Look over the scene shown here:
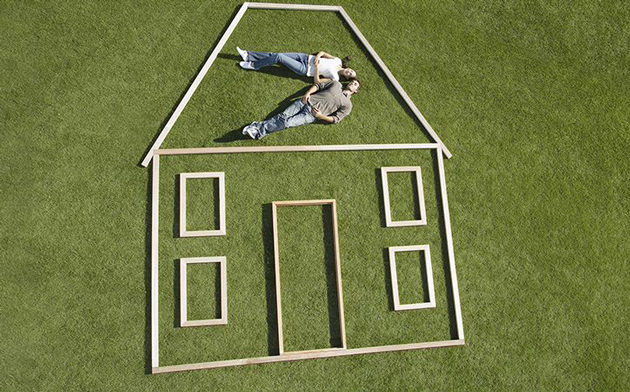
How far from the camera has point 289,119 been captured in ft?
17.2

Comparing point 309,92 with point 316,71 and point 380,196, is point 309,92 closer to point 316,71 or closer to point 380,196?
point 316,71

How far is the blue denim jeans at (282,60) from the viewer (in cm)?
534

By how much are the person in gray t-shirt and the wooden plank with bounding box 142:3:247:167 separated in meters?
0.84

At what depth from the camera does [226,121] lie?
17.4ft

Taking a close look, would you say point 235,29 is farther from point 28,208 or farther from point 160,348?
point 160,348

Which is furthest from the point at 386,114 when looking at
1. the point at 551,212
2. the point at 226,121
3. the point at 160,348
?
the point at 160,348

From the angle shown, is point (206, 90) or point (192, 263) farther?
point (206, 90)

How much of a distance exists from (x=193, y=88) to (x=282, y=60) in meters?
1.18

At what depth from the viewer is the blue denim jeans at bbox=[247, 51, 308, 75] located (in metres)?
5.34

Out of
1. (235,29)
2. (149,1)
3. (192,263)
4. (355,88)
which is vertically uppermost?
(149,1)

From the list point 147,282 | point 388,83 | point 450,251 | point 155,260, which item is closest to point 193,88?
point 155,260

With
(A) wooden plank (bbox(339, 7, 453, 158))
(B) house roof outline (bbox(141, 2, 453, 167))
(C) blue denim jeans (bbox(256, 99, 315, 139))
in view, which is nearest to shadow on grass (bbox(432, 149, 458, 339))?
(A) wooden plank (bbox(339, 7, 453, 158))

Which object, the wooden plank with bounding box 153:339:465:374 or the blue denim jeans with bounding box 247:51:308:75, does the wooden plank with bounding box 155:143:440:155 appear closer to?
the blue denim jeans with bounding box 247:51:308:75

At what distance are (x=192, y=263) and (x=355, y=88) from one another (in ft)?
9.68
